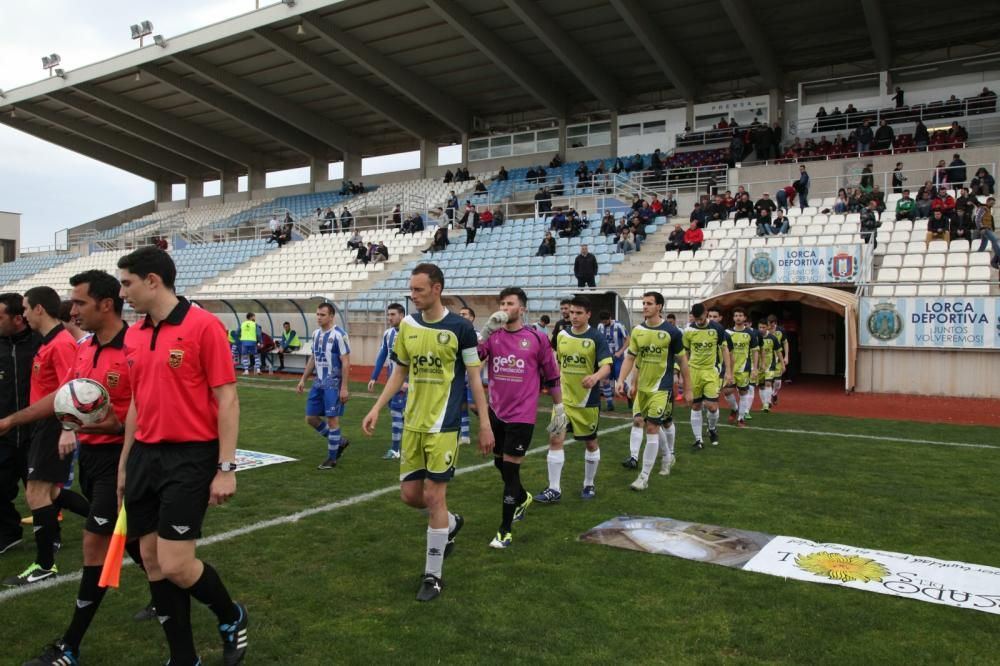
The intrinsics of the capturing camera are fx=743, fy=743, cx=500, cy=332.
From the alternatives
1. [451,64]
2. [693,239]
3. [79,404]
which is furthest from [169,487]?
[451,64]

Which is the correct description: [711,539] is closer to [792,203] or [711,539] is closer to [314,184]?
[792,203]

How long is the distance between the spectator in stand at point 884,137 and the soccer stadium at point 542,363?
0.22 metres

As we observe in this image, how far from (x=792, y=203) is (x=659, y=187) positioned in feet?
24.0

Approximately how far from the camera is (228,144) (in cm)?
4706

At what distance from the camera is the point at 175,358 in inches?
138

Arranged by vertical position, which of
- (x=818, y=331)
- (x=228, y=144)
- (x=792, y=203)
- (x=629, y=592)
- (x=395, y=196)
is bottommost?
(x=629, y=592)

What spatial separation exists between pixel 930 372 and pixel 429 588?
15.0 metres

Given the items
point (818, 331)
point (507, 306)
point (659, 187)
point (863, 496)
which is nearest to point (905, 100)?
point (659, 187)

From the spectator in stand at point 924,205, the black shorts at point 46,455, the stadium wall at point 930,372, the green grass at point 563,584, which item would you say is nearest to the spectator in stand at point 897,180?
the spectator in stand at point 924,205

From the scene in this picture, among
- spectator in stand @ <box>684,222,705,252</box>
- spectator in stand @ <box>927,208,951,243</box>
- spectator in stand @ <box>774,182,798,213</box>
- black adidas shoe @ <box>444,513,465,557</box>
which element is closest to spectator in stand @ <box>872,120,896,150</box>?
spectator in stand @ <box>774,182,798,213</box>

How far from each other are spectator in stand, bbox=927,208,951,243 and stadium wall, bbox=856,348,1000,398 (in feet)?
14.2

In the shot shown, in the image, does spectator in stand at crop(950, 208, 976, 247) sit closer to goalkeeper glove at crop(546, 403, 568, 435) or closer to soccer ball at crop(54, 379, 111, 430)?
goalkeeper glove at crop(546, 403, 568, 435)

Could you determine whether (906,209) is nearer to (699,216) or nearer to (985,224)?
(985,224)

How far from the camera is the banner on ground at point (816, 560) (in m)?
4.88
